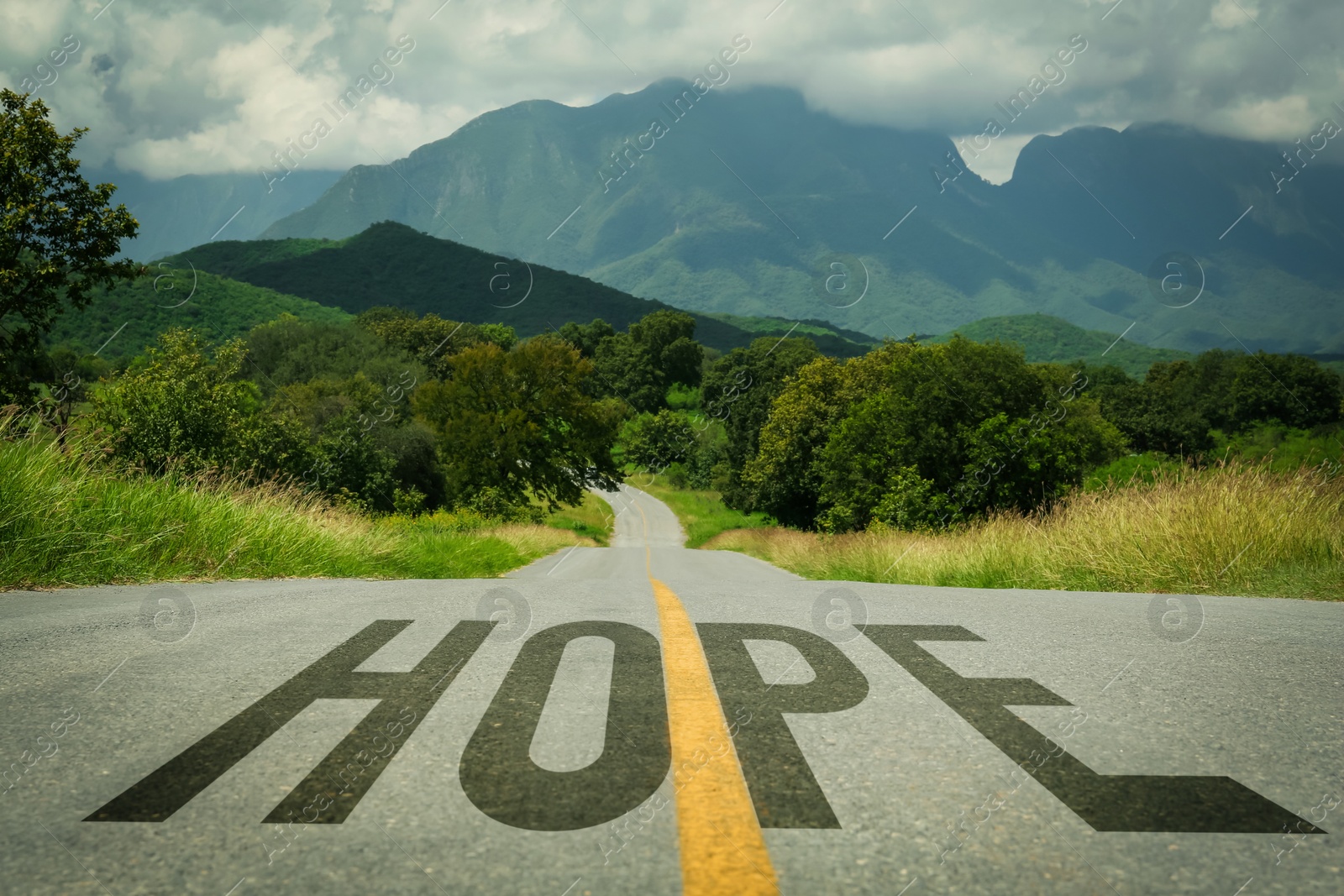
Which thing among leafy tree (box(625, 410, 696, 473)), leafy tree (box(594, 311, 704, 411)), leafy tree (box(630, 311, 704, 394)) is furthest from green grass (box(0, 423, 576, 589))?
leafy tree (box(630, 311, 704, 394))

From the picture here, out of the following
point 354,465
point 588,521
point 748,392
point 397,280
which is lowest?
point 588,521

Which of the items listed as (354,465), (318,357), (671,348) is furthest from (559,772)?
(671,348)

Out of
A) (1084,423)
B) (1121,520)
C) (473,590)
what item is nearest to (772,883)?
(473,590)

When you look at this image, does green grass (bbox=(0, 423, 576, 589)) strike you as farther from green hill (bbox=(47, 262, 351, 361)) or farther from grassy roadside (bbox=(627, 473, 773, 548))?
green hill (bbox=(47, 262, 351, 361))

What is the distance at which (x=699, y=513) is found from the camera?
220 feet

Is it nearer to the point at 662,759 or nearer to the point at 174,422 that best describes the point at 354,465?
the point at 174,422

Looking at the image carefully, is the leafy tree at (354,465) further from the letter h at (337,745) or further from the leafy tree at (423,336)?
the leafy tree at (423,336)

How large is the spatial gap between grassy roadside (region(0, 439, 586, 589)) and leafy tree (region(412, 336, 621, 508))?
3213 centimetres

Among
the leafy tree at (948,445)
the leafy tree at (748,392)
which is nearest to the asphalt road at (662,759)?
the leafy tree at (948,445)

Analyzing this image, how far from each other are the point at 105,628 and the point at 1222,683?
5.04 m

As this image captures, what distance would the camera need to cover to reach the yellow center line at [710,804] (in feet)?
5.51

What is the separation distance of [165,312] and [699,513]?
7710 cm

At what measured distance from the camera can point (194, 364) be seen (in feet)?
128

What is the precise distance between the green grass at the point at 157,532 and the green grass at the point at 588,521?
32.1 metres
